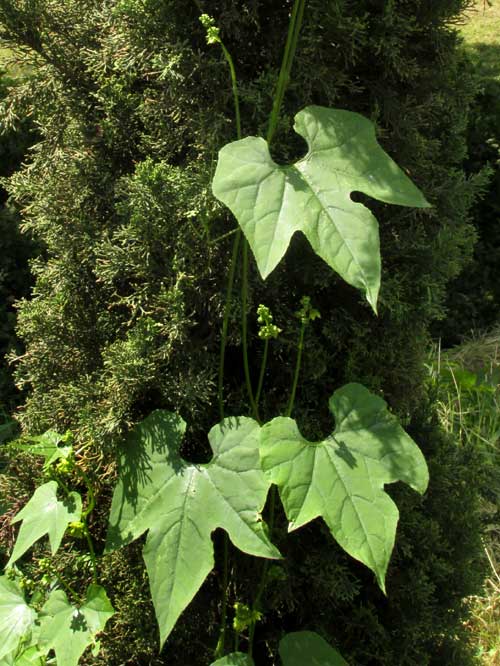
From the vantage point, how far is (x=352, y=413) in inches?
67.3

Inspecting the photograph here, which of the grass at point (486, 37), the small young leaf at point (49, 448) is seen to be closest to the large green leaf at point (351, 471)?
the small young leaf at point (49, 448)

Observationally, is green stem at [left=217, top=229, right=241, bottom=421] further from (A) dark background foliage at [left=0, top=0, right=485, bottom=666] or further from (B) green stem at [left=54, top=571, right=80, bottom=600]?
(B) green stem at [left=54, top=571, right=80, bottom=600]

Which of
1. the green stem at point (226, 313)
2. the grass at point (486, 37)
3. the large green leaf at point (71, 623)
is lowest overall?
the grass at point (486, 37)

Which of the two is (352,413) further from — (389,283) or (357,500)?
(389,283)

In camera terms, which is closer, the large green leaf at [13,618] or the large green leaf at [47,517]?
the large green leaf at [47,517]

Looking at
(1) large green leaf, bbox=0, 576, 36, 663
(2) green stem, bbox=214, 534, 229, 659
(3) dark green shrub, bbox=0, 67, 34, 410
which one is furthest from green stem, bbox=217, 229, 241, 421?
(3) dark green shrub, bbox=0, 67, 34, 410

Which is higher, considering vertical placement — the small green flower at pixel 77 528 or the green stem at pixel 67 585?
the small green flower at pixel 77 528

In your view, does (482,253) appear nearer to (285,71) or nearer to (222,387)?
(222,387)

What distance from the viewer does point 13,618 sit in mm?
1877

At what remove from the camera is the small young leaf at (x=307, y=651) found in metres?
1.80

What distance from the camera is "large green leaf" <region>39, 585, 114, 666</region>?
169 cm

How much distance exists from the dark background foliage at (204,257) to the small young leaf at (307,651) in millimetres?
138

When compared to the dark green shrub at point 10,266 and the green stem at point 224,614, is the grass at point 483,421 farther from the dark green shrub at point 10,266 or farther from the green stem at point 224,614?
the dark green shrub at point 10,266

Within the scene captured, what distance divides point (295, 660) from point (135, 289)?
3.20 feet
